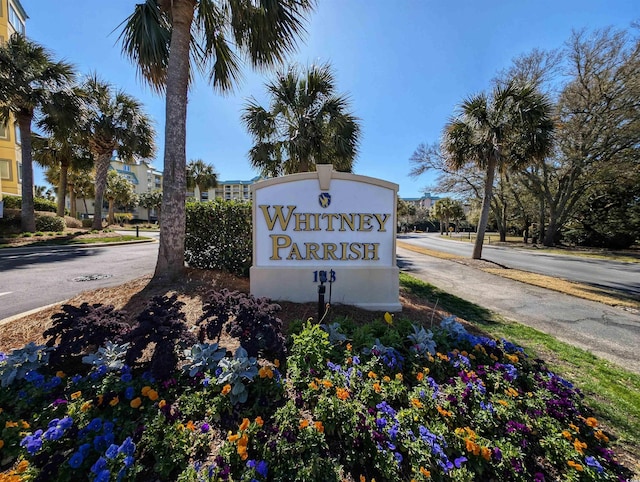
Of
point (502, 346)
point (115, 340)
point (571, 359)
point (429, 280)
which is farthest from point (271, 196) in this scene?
point (429, 280)

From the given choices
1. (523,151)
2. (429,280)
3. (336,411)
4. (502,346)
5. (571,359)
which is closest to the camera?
(336,411)

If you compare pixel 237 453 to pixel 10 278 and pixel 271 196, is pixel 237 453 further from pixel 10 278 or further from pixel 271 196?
pixel 10 278

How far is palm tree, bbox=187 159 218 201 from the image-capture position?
34.1 metres

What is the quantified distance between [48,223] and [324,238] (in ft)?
61.2

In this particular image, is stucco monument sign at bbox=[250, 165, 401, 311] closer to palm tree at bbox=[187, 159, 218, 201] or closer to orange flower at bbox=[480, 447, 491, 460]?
orange flower at bbox=[480, 447, 491, 460]

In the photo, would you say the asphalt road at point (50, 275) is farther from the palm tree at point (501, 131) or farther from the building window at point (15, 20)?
the building window at point (15, 20)

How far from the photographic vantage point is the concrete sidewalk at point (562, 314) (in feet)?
13.3

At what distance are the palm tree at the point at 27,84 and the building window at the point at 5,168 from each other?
46.0 feet

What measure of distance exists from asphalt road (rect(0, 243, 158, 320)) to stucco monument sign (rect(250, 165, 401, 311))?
4.13 meters

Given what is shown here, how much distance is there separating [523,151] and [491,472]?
1271 centimetres

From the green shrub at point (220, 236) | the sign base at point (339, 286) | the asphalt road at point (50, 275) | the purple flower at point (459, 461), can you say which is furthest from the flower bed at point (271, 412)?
the asphalt road at point (50, 275)

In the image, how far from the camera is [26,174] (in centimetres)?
1280

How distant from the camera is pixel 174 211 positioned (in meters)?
4.82

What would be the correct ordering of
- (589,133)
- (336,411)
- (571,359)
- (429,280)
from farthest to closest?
(589,133), (429,280), (571,359), (336,411)
